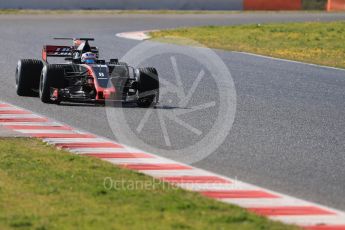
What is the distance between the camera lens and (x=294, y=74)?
75.8 ft

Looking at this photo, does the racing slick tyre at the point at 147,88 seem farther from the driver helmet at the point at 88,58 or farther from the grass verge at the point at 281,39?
the grass verge at the point at 281,39

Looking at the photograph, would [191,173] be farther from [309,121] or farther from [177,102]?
[177,102]

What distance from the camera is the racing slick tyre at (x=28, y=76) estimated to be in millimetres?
17094

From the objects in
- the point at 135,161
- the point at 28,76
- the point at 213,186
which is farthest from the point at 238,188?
the point at 28,76

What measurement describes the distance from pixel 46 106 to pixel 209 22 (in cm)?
2813

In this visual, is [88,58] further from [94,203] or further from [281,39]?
[281,39]

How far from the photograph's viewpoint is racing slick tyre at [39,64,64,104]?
16.0 metres

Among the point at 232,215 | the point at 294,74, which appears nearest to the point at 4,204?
the point at 232,215

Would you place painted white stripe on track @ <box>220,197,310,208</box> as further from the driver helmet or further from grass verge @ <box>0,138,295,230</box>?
the driver helmet

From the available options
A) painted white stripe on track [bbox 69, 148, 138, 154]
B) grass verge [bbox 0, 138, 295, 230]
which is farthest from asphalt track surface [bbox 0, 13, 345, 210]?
grass verge [bbox 0, 138, 295, 230]

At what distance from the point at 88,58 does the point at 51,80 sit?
72 cm

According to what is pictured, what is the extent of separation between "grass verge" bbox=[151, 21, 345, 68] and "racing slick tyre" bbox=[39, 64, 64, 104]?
11215 mm

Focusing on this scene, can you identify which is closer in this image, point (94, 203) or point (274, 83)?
point (94, 203)

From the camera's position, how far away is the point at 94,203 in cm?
871
